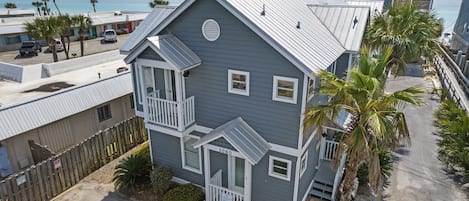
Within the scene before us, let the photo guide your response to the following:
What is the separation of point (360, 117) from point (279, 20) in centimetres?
505

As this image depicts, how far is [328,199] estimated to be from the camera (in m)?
13.1

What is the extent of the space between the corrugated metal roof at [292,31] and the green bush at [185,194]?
7.26 metres

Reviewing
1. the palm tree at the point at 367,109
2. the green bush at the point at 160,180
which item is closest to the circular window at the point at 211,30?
the palm tree at the point at 367,109

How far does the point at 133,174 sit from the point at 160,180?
1.61m

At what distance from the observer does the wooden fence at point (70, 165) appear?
1242 cm

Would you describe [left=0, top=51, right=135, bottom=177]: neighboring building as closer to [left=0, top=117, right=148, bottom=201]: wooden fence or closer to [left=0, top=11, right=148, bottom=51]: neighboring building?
[left=0, top=117, right=148, bottom=201]: wooden fence

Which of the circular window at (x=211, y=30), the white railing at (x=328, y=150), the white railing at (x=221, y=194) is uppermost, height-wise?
the circular window at (x=211, y=30)

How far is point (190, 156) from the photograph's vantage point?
44.6 feet

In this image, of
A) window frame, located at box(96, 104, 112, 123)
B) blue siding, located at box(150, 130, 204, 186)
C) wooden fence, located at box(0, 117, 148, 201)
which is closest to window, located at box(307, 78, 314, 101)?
blue siding, located at box(150, 130, 204, 186)

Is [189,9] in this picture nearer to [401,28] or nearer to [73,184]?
[73,184]

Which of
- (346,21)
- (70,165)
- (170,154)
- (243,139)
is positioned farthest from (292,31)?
(70,165)

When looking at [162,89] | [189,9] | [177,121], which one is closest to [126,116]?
[162,89]

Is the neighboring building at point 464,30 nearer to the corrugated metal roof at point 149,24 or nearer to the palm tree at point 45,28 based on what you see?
the corrugated metal roof at point 149,24

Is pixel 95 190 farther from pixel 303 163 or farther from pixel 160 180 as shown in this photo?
pixel 303 163
